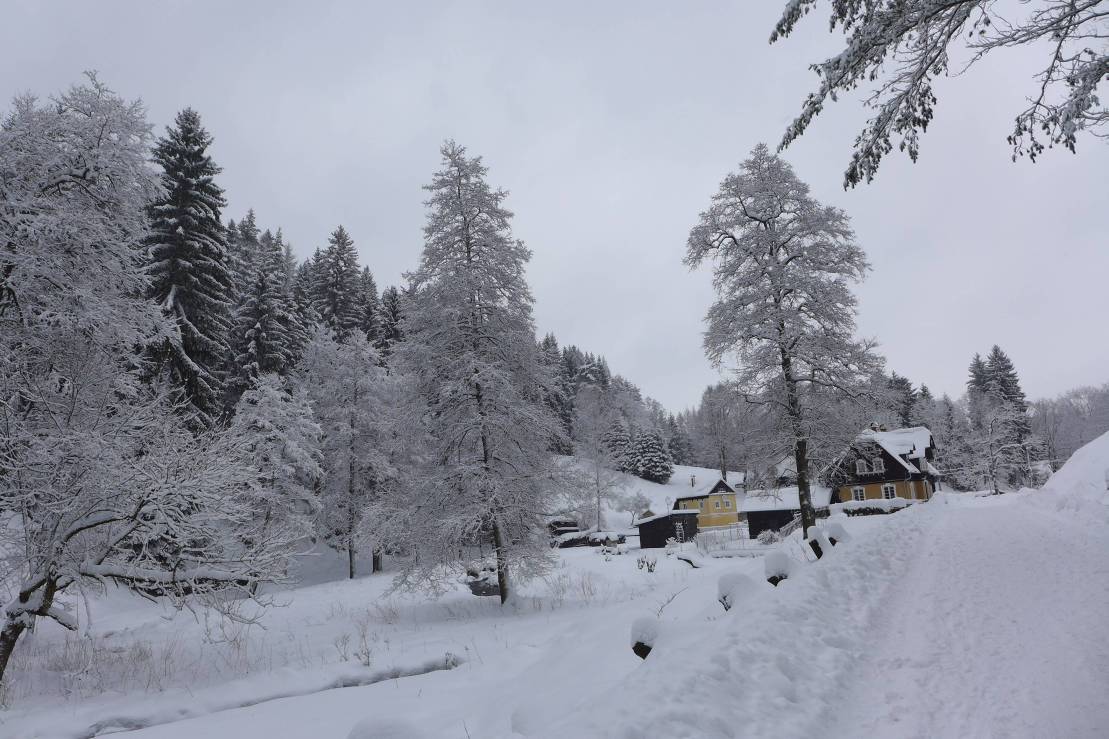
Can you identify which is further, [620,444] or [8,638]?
[620,444]

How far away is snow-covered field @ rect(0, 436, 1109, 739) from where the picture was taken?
386 centimetres

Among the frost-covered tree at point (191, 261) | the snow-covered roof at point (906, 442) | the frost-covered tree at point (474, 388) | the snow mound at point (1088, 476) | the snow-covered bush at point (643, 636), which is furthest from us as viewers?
the snow-covered roof at point (906, 442)

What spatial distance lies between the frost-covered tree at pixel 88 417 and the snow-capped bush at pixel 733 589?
6698mm

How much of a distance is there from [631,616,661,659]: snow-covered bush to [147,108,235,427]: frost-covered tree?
18966mm

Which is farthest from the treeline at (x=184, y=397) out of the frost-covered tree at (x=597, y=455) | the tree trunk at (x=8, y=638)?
the frost-covered tree at (x=597, y=455)

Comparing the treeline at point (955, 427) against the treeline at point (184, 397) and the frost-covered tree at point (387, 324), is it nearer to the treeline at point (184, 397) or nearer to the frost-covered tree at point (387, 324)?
the treeline at point (184, 397)

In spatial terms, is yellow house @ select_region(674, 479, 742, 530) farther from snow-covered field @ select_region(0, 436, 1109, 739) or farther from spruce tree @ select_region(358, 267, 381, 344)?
snow-covered field @ select_region(0, 436, 1109, 739)

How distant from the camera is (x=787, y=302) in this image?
16328mm

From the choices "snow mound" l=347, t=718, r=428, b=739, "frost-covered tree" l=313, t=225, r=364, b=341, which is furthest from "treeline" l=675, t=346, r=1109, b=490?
"frost-covered tree" l=313, t=225, r=364, b=341

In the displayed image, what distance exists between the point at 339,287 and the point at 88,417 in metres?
32.9

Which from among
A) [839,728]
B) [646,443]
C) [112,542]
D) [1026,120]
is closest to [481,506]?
[112,542]

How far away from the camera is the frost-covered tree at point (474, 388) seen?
535 inches

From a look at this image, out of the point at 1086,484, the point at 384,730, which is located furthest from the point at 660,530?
the point at 384,730

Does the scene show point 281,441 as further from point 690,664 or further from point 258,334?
point 690,664
